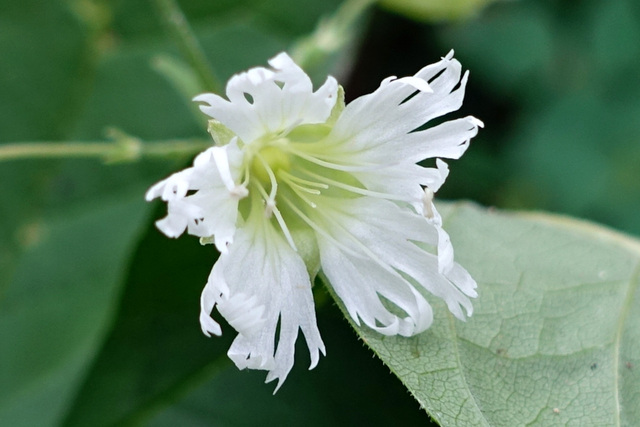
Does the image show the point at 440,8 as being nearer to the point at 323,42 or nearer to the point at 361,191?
the point at 323,42

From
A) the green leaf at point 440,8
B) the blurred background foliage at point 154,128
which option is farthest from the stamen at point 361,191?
the green leaf at point 440,8

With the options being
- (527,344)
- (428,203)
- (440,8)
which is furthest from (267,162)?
(440,8)

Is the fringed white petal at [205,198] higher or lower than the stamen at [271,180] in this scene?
higher

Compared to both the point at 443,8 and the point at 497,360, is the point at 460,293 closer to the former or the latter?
the point at 497,360

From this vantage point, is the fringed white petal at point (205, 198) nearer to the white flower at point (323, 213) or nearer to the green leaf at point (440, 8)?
the white flower at point (323, 213)

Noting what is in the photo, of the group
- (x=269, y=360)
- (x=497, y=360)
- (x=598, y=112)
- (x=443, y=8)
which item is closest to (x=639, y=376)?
(x=497, y=360)

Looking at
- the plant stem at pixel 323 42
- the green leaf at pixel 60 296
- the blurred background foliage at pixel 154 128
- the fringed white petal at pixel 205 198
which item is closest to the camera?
the fringed white petal at pixel 205 198
